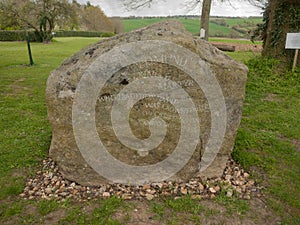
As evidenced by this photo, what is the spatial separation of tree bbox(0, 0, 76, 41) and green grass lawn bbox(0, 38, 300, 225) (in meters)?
21.1

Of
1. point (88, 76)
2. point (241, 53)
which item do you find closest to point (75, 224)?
point (88, 76)

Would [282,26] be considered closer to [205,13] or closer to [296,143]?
[205,13]

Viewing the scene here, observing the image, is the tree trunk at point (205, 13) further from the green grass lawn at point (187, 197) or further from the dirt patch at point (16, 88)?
the dirt patch at point (16, 88)

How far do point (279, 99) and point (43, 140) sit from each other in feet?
21.5

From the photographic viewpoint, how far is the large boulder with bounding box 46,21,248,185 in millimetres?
3457

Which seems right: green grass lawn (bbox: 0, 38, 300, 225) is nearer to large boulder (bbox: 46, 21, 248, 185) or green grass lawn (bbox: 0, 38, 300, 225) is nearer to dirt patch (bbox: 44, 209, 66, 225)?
dirt patch (bbox: 44, 209, 66, 225)

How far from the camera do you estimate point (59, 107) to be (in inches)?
139

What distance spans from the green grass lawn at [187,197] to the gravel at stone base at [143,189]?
0.46 ft

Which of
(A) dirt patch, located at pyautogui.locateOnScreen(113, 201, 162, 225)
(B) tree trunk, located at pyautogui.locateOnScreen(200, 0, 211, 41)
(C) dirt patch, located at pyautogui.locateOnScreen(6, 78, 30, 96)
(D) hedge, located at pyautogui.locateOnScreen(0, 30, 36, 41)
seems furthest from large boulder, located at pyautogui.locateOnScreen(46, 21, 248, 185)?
(D) hedge, located at pyautogui.locateOnScreen(0, 30, 36, 41)

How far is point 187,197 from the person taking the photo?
3439 mm

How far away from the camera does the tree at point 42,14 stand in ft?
84.9

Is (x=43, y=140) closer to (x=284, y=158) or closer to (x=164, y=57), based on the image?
(x=164, y=57)

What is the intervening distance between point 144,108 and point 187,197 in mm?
1341

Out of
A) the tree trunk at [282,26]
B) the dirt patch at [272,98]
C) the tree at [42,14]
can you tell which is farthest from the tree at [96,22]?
the dirt patch at [272,98]
